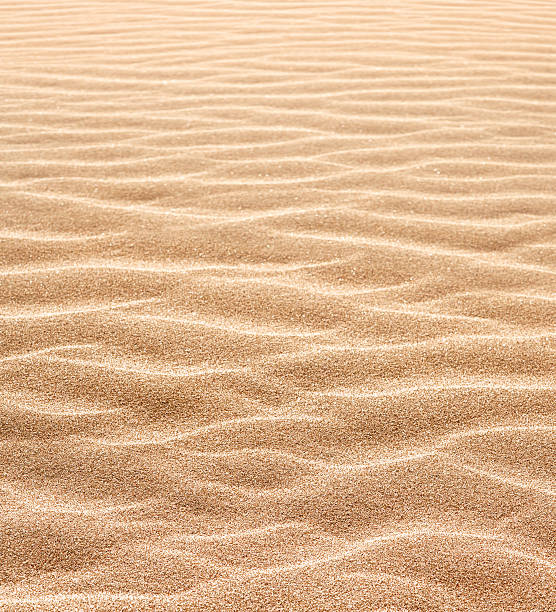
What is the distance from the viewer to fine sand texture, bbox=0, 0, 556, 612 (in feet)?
4.24

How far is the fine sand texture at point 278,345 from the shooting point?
4.24 ft

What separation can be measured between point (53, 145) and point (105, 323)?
51.8 inches

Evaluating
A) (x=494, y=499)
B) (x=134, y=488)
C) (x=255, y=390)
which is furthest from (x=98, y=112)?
(x=494, y=499)

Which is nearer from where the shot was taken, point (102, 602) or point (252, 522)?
point (102, 602)

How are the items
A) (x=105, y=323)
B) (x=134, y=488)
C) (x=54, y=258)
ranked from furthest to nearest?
(x=54, y=258)
(x=105, y=323)
(x=134, y=488)

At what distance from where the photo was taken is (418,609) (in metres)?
1.21

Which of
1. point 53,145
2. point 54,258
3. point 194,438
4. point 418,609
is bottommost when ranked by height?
point 418,609

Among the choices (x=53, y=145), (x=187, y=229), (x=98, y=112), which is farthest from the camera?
(x=98, y=112)

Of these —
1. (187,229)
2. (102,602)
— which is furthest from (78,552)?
(187,229)

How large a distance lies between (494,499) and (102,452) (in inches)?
26.8

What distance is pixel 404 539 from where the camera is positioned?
1.32 m

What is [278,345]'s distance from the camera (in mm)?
1847

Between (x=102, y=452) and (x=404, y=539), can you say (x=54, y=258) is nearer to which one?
(x=102, y=452)

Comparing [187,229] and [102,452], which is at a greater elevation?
[187,229]
